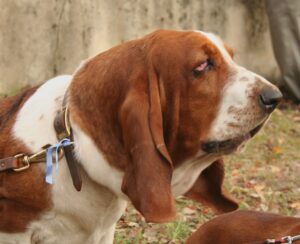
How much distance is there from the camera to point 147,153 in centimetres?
290

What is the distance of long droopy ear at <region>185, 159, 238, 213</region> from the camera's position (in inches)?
143

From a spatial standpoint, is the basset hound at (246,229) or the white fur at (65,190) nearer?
the white fur at (65,190)

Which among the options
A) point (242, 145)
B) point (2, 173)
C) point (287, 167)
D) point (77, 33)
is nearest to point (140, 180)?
point (242, 145)

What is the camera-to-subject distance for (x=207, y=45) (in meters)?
3.02

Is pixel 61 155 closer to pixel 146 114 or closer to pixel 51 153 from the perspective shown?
pixel 51 153

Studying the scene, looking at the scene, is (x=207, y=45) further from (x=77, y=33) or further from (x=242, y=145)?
(x=77, y=33)

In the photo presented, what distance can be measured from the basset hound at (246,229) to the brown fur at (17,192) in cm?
96

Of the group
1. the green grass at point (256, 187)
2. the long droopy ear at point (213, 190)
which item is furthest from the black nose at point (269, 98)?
the green grass at point (256, 187)

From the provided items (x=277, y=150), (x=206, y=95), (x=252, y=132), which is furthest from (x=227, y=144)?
(x=277, y=150)

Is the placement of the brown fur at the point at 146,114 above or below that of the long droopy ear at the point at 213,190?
above

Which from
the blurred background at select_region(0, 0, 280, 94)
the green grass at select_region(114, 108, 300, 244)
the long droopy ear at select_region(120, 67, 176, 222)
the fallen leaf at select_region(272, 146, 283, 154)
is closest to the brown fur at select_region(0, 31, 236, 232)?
the long droopy ear at select_region(120, 67, 176, 222)

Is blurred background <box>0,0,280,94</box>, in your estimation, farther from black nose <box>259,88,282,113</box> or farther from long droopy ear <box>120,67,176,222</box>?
black nose <box>259,88,282,113</box>

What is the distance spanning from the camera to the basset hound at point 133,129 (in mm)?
2941

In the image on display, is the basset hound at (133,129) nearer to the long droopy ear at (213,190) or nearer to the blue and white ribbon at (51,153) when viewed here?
the blue and white ribbon at (51,153)
